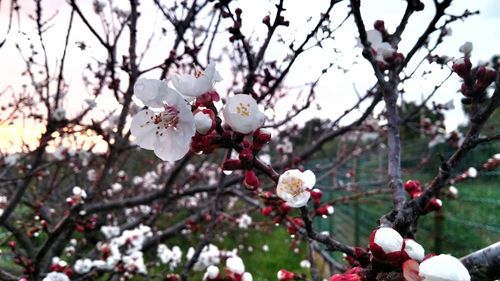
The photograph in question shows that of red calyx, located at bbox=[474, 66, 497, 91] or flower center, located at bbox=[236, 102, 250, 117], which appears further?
red calyx, located at bbox=[474, 66, 497, 91]

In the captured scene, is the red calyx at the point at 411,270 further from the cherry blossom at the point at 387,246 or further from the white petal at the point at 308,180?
the white petal at the point at 308,180

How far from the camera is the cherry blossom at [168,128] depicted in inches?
34.9

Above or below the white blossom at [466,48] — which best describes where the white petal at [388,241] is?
below

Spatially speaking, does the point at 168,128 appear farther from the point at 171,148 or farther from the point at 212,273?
the point at 212,273

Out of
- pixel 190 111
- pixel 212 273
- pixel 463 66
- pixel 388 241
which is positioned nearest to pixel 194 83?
pixel 190 111

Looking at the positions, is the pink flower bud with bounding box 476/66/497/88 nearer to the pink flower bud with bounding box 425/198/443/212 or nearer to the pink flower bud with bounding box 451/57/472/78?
the pink flower bud with bounding box 451/57/472/78

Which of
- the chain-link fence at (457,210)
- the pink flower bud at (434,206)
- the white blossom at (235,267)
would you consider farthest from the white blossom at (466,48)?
the chain-link fence at (457,210)

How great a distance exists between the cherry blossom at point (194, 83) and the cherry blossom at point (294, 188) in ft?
0.88

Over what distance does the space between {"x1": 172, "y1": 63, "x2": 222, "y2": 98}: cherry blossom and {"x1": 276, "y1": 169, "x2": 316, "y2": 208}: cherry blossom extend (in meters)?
0.27

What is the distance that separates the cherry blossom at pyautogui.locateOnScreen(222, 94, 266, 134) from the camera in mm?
842

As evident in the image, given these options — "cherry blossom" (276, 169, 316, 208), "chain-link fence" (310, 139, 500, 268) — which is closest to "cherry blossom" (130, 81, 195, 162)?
"cherry blossom" (276, 169, 316, 208)

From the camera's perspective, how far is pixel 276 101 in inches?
187

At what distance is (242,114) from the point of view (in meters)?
0.85

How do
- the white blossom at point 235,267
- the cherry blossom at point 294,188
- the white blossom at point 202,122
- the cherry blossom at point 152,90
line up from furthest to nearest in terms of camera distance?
the white blossom at point 235,267 → the cherry blossom at point 294,188 → the cherry blossom at point 152,90 → the white blossom at point 202,122
